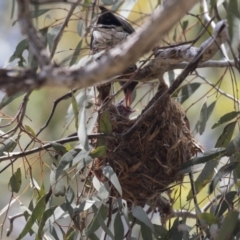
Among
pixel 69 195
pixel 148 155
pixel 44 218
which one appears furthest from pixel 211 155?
pixel 44 218

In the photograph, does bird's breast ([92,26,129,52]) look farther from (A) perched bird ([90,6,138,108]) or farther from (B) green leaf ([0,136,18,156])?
(B) green leaf ([0,136,18,156])

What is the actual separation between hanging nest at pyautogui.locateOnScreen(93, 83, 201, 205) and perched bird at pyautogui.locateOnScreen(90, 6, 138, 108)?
19 centimetres

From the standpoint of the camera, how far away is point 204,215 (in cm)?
170

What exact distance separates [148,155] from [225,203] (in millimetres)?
387

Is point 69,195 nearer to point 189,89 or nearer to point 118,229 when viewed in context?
point 118,229

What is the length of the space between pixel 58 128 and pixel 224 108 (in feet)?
3.77

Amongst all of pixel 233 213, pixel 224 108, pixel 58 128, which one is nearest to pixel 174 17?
pixel 233 213

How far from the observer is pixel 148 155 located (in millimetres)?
2291

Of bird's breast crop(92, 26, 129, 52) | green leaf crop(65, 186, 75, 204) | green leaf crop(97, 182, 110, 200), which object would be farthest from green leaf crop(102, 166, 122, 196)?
bird's breast crop(92, 26, 129, 52)

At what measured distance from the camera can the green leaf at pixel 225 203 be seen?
1993mm

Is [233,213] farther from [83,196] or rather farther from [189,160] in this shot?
[83,196]

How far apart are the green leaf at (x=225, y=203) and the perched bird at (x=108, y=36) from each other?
2.23 ft

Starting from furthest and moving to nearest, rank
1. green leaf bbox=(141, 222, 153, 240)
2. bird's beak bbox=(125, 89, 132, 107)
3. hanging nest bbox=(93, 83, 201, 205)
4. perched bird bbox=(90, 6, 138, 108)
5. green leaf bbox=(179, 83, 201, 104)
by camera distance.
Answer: bird's beak bbox=(125, 89, 132, 107) < green leaf bbox=(179, 83, 201, 104) < perched bird bbox=(90, 6, 138, 108) < hanging nest bbox=(93, 83, 201, 205) < green leaf bbox=(141, 222, 153, 240)

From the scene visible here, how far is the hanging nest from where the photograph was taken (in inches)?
89.5
